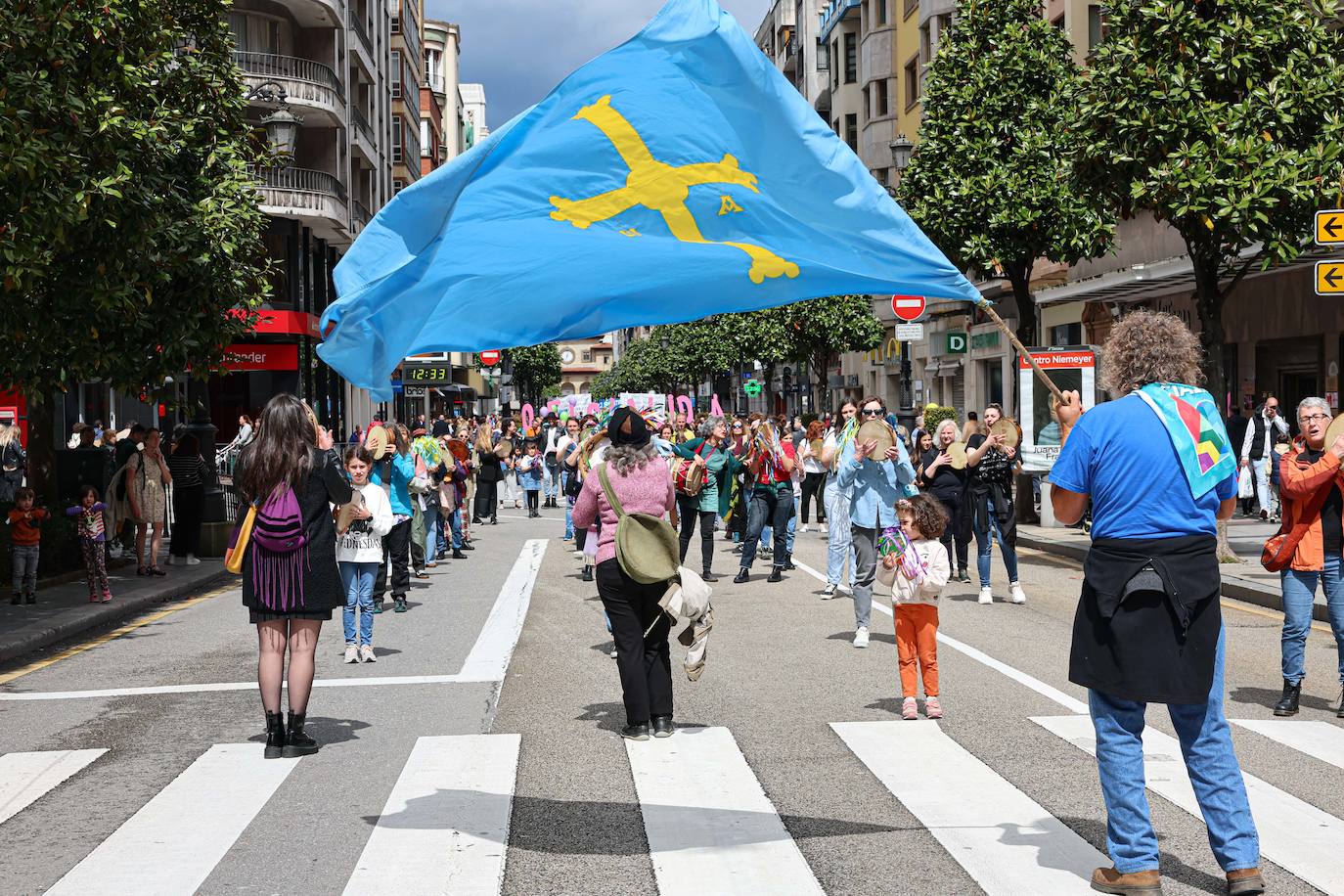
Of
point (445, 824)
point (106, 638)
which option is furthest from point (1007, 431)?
point (445, 824)

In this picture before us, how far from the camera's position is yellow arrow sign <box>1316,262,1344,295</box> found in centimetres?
1346

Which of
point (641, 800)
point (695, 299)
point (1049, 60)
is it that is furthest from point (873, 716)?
point (1049, 60)

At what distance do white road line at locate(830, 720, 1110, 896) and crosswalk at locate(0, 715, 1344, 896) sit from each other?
0.04ft

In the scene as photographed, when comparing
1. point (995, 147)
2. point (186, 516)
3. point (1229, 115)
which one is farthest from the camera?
point (995, 147)

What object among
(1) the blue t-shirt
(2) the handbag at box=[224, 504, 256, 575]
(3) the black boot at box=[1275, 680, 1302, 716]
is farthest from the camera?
(3) the black boot at box=[1275, 680, 1302, 716]

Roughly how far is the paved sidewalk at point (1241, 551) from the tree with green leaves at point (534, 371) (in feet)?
322

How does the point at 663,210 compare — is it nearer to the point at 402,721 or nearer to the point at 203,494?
the point at 402,721

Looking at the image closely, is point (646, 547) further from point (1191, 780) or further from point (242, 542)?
point (1191, 780)

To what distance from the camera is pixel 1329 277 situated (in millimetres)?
13547

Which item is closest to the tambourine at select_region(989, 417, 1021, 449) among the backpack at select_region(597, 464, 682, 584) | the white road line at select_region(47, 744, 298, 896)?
the backpack at select_region(597, 464, 682, 584)

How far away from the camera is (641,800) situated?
653 centimetres

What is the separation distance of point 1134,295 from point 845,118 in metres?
29.5

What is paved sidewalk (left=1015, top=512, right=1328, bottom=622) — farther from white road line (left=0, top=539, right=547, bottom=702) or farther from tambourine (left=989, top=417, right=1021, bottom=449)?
white road line (left=0, top=539, right=547, bottom=702)

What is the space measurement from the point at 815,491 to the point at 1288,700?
16.5 metres
